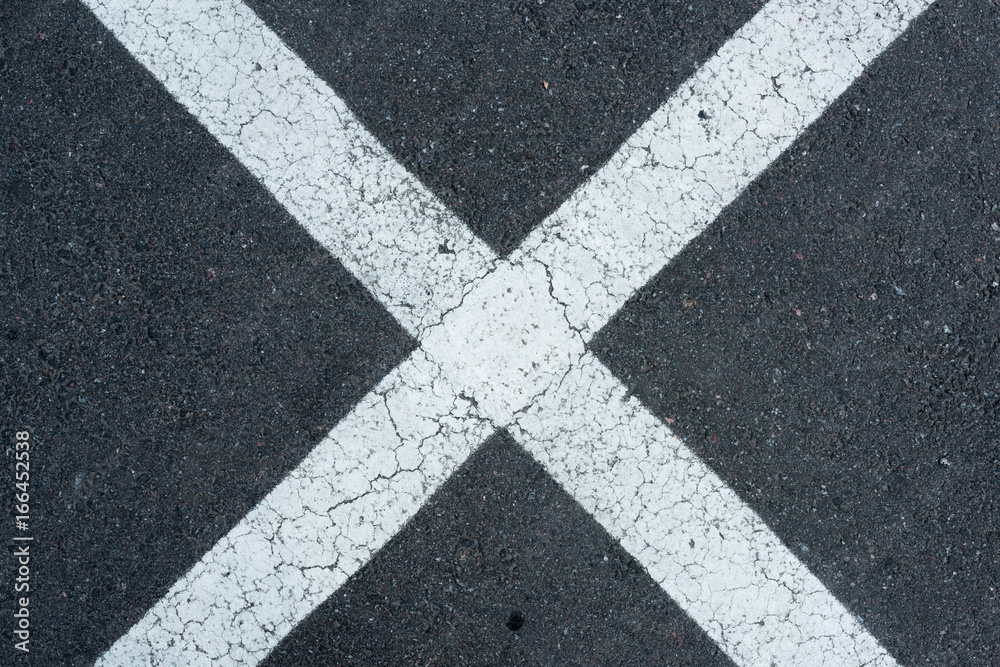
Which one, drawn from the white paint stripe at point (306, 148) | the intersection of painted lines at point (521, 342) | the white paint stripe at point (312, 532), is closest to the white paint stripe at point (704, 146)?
the intersection of painted lines at point (521, 342)

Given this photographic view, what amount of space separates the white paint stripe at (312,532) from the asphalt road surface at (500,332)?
0.04ft

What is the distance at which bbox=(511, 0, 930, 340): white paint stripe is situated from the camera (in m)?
2.35

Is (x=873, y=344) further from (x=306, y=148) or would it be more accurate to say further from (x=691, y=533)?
(x=306, y=148)

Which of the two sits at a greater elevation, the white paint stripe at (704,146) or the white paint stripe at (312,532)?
the white paint stripe at (704,146)

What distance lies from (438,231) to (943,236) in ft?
6.23

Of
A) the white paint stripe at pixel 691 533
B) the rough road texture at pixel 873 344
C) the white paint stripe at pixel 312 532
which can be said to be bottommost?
the white paint stripe at pixel 312 532

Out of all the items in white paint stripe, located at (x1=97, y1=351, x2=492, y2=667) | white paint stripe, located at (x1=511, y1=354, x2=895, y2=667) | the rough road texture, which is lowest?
white paint stripe, located at (x1=97, y1=351, x2=492, y2=667)

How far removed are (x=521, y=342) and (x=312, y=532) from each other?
103 centimetres

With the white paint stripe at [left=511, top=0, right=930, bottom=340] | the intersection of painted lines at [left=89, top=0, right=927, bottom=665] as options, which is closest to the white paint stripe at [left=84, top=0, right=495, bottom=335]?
the intersection of painted lines at [left=89, top=0, right=927, bottom=665]

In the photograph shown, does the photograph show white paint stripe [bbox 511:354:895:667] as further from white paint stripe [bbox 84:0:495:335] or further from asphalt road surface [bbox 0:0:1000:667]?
white paint stripe [bbox 84:0:495:335]

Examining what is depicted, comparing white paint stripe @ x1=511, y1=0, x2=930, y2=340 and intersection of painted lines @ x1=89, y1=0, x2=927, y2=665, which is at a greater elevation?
white paint stripe @ x1=511, y1=0, x2=930, y2=340

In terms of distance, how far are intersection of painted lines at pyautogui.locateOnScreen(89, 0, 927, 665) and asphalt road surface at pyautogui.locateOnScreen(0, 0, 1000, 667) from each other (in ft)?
0.04

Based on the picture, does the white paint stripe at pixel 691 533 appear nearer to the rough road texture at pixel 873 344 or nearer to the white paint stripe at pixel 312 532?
the rough road texture at pixel 873 344

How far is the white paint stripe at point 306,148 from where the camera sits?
2348mm
